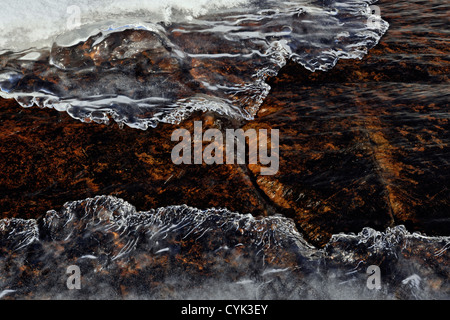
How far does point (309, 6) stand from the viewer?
102 inches

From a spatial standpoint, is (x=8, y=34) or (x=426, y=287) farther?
(x=8, y=34)

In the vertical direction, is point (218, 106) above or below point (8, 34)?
below

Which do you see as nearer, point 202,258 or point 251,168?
point 202,258

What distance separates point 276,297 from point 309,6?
1.99 m

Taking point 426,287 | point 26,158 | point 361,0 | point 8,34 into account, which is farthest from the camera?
point 361,0

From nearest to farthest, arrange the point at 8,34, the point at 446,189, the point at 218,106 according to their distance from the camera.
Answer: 1. the point at 446,189
2. the point at 218,106
3. the point at 8,34

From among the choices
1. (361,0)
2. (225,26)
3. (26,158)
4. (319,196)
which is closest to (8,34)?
(26,158)

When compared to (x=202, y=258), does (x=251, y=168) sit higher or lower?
higher
